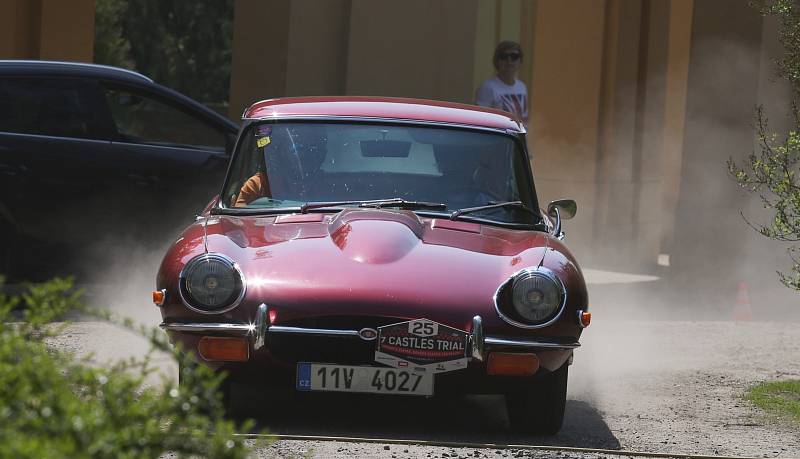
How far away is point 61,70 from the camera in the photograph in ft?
31.9

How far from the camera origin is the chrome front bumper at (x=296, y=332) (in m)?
5.64

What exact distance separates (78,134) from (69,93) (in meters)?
0.29

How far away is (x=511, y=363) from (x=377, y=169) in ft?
4.88

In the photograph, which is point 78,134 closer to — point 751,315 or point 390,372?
point 390,372

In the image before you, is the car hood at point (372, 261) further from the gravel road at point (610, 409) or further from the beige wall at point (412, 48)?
the beige wall at point (412, 48)

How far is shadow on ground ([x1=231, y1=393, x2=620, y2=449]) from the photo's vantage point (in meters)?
6.04

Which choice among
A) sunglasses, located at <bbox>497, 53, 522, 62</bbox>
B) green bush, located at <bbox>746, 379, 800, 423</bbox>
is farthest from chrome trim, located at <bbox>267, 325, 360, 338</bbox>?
sunglasses, located at <bbox>497, 53, 522, 62</bbox>

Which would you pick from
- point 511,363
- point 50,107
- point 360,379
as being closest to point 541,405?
point 511,363

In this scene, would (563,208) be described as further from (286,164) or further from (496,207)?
(286,164)

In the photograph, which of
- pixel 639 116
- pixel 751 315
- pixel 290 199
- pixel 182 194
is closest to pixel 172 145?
pixel 182 194

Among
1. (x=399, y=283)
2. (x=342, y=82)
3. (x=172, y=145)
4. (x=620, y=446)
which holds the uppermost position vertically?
(x=342, y=82)

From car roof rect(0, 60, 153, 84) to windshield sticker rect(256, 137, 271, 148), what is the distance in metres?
2.91

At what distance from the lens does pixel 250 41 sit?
13.9 m

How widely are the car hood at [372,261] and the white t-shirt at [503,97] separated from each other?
4851mm
